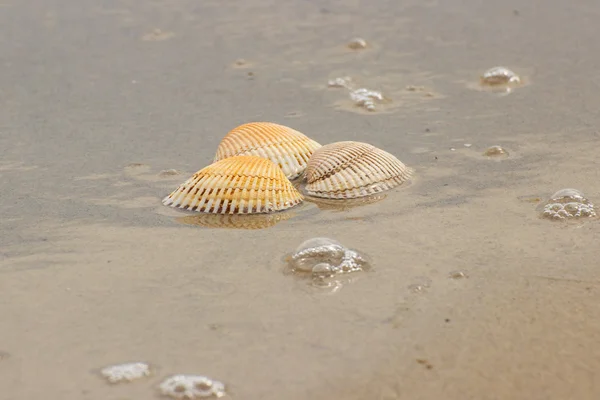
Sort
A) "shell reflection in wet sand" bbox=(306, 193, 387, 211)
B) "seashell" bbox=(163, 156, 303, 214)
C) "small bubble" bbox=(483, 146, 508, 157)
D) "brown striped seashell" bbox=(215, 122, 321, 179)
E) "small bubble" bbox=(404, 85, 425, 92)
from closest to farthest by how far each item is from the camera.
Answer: "seashell" bbox=(163, 156, 303, 214)
"shell reflection in wet sand" bbox=(306, 193, 387, 211)
"brown striped seashell" bbox=(215, 122, 321, 179)
"small bubble" bbox=(483, 146, 508, 157)
"small bubble" bbox=(404, 85, 425, 92)

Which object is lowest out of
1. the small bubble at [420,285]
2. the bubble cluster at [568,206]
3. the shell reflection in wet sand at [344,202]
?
the small bubble at [420,285]

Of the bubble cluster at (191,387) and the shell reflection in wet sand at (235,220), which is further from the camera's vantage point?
the shell reflection in wet sand at (235,220)

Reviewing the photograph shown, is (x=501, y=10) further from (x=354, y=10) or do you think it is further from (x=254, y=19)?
(x=254, y=19)

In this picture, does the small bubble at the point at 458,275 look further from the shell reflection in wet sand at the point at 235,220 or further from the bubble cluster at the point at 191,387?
the bubble cluster at the point at 191,387

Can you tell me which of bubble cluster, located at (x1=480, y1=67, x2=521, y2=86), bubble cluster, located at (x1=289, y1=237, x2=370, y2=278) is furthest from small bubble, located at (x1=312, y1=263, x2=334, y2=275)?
bubble cluster, located at (x1=480, y1=67, x2=521, y2=86)

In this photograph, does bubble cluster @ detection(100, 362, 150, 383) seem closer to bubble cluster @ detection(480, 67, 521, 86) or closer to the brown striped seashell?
the brown striped seashell

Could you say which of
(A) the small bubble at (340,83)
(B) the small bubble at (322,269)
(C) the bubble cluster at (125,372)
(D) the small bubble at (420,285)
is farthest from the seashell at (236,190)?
(A) the small bubble at (340,83)
